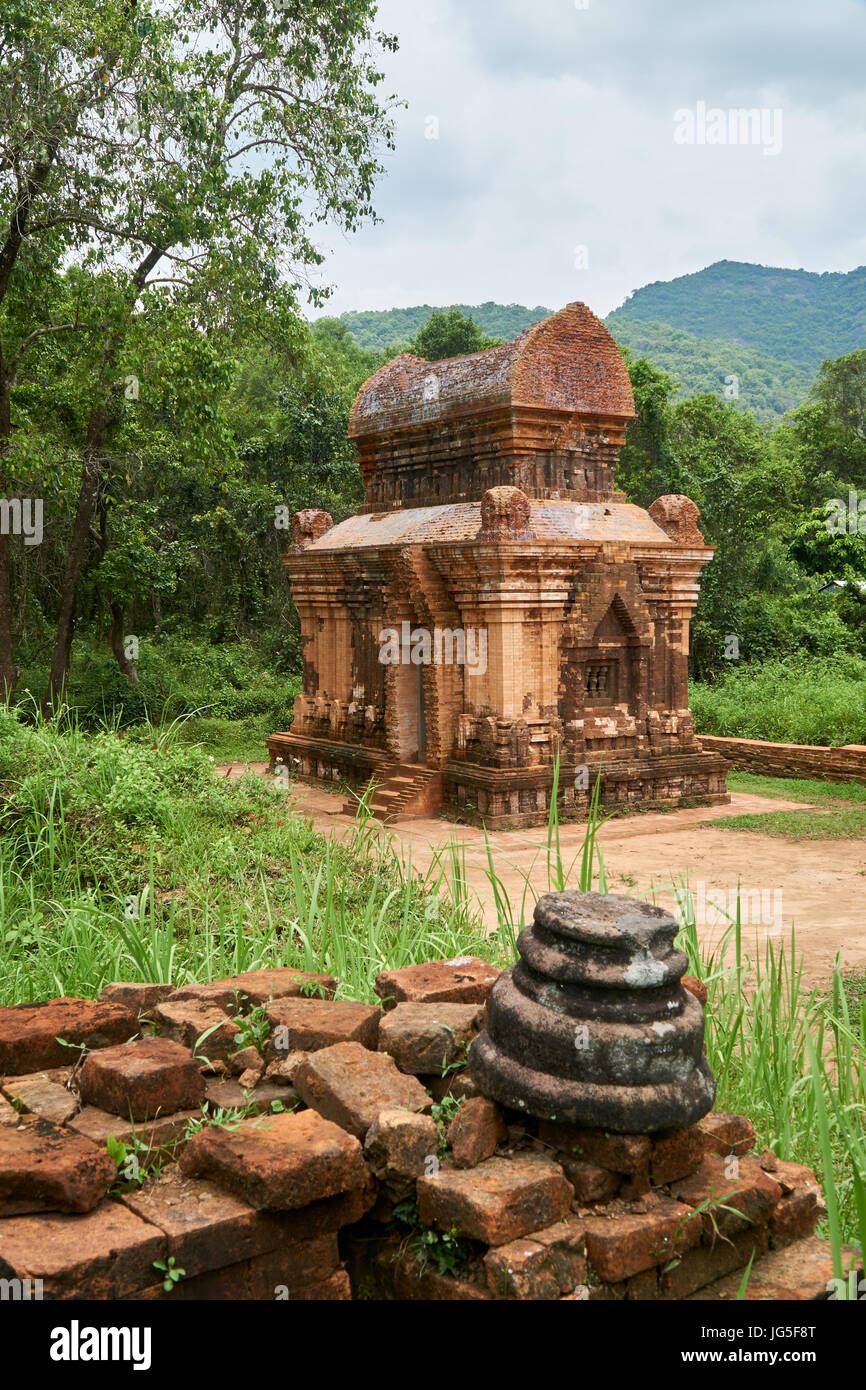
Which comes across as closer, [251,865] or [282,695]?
[251,865]

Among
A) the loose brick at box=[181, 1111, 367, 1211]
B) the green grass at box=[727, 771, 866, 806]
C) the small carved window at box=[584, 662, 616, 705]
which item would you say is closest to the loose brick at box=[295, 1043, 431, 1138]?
the loose brick at box=[181, 1111, 367, 1211]

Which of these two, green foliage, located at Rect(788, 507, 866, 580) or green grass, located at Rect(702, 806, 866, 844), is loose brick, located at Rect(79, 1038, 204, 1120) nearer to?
green grass, located at Rect(702, 806, 866, 844)

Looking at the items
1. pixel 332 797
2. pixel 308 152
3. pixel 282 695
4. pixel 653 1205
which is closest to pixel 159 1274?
pixel 653 1205

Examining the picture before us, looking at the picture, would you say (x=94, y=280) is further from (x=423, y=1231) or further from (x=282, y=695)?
(x=423, y=1231)

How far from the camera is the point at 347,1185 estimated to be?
2801mm

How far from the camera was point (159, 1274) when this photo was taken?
8.58 feet

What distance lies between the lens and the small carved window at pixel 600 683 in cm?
1375

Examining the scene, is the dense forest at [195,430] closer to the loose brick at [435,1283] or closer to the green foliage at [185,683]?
the green foliage at [185,683]

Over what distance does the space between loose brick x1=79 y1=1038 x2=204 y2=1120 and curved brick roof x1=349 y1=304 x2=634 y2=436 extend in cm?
1105

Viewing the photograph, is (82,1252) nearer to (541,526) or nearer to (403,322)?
(541,526)

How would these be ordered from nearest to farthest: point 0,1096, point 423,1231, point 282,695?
point 423,1231, point 0,1096, point 282,695

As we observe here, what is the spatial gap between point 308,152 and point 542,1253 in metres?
16.8

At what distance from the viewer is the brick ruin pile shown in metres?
2.67

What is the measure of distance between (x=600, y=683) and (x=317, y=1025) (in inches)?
422
